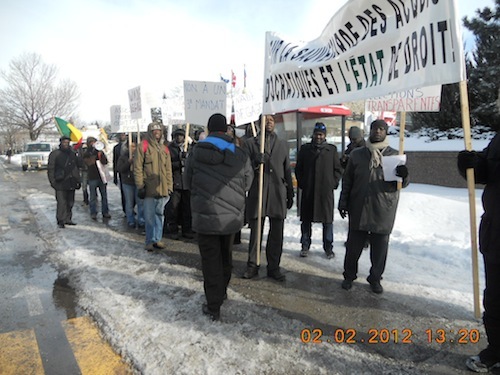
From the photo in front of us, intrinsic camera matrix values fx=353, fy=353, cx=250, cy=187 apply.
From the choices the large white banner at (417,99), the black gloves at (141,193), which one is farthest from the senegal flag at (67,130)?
the large white banner at (417,99)

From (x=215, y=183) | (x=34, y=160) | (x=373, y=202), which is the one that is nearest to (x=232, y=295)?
(x=215, y=183)

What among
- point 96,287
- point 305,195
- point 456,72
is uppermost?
point 456,72

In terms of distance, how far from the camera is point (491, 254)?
2668 mm

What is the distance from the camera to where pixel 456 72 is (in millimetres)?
2758

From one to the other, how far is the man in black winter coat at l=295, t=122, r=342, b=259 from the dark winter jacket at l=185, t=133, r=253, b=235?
2.14 meters

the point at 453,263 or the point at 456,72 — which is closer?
the point at 456,72

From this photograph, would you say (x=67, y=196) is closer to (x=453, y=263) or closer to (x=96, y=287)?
(x=96, y=287)

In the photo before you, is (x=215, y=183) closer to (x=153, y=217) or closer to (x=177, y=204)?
(x=153, y=217)

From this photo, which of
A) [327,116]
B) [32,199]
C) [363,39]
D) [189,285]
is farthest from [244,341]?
[32,199]

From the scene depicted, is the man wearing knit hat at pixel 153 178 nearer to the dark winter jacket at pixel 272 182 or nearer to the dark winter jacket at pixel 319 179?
the dark winter jacket at pixel 272 182

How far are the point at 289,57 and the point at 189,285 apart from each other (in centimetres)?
312

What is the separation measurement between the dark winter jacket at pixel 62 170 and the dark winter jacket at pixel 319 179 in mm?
5160

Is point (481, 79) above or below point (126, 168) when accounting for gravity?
above

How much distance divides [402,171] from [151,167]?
144 inches
